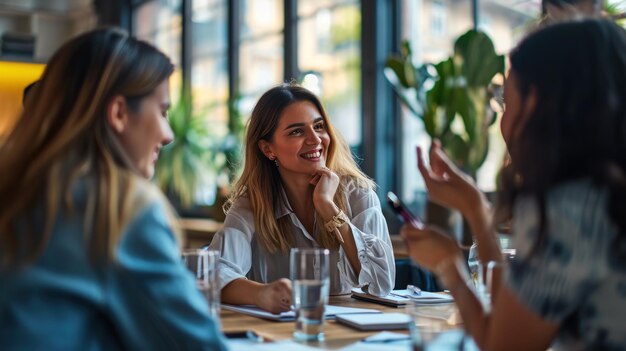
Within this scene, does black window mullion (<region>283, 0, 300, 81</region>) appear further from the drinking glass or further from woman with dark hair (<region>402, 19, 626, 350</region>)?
woman with dark hair (<region>402, 19, 626, 350</region>)

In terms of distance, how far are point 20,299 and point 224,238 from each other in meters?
1.39

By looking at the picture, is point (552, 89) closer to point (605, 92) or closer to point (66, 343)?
point (605, 92)

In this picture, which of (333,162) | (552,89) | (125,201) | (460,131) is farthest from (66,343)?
(460,131)

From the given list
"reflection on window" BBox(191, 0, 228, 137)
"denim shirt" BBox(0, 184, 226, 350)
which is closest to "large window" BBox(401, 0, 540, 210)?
"reflection on window" BBox(191, 0, 228, 137)

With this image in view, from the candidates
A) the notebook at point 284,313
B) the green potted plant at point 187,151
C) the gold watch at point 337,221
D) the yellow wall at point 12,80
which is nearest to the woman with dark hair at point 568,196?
the notebook at point 284,313

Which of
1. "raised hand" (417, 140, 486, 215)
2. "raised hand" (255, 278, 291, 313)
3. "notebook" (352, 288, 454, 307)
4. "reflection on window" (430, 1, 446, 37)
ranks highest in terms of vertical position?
"reflection on window" (430, 1, 446, 37)

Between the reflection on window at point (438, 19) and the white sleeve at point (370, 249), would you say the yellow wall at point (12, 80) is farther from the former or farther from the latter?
the white sleeve at point (370, 249)

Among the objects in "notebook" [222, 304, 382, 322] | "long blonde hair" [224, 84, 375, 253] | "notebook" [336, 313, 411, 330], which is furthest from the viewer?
"long blonde hair" [224, 84, 375, 253]

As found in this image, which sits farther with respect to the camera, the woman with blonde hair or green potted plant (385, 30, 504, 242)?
green potted plant (385, 30, 504, 242)

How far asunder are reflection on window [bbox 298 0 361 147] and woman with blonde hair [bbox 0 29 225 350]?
363 cm

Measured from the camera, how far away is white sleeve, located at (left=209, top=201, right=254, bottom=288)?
96.6 inches

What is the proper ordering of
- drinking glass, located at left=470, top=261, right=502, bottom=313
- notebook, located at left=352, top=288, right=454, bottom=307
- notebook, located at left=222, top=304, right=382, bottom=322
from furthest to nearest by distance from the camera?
notebook, located at left=352, top=288, right=454, bottom=307
notebook, located at left=222, top=304, right=382, bottom=322
drinking glass, located at left=470, top=261, right=502, bottom=313

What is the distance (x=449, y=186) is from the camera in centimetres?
162

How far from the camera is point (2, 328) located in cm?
110
